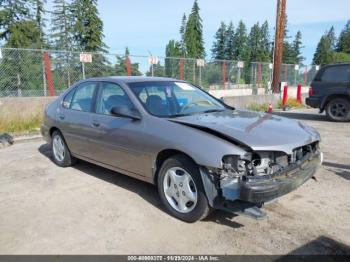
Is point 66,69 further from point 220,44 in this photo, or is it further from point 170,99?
point 220,44

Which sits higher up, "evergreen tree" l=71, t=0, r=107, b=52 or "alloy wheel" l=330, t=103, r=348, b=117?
"evergreen tree" l=71, t=0, r=107, b=52

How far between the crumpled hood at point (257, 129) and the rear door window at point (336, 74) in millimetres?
7563

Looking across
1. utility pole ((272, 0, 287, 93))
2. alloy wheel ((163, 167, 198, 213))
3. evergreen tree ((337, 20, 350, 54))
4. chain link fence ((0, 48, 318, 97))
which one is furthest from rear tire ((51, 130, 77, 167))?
evergreen tree ((337, 20, 350, 54))

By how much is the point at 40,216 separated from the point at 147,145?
1.51m

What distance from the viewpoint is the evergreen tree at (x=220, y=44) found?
83125 mm

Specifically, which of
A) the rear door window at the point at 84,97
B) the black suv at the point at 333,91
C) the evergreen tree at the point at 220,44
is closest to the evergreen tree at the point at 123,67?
the black suv at the point at 333,91

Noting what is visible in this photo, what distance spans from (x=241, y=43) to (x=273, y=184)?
84.4 meters

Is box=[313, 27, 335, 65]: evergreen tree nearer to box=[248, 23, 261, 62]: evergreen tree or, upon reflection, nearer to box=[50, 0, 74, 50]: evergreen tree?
box=[248, 23, 261, 62]: evergreen tree

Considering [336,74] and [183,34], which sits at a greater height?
[183,34]

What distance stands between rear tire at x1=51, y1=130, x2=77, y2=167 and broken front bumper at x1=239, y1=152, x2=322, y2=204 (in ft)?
11.7

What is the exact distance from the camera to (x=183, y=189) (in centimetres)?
370

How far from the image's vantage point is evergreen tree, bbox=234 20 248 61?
83125 millimetres

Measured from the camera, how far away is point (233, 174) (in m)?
3.26

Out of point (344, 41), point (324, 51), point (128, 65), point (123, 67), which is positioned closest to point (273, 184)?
point (128, 65)
